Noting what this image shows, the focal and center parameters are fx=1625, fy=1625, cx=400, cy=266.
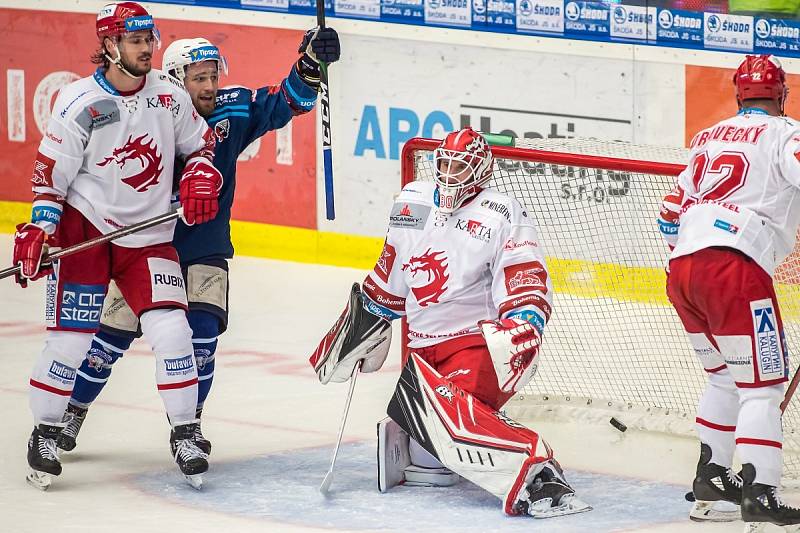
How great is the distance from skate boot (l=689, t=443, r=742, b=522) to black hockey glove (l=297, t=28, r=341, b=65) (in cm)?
183

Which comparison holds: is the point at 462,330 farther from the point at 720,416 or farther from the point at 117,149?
the point at 117,149

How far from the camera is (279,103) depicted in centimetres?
532

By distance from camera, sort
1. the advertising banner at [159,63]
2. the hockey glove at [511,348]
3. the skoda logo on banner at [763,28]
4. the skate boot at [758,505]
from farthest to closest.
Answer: the advertising banner at [159,63] → the skoda logo on banner at [763,28] → the hockey glove at [511,348] → the skate boot at [758,505]

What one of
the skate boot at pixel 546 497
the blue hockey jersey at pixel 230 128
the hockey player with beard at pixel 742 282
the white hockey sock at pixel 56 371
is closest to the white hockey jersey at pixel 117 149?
the blue hockey jersey at pixel 230 128

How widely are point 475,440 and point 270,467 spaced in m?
0.85

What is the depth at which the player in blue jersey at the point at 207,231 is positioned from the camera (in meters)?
5.10

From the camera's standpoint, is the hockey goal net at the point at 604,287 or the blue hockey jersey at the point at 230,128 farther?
the hockey goal net at the point at 604,287

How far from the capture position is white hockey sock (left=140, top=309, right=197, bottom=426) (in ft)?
15.7

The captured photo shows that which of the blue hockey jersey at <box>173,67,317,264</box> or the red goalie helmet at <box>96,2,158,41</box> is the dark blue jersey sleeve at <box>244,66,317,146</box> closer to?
the blue hockey jersey at <box>173,67,317,264</box>

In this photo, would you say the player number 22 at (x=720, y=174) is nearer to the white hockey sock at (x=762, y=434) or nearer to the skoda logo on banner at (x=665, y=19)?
the white hockey sock at (x=762, y=434)

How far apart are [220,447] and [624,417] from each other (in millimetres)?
1382

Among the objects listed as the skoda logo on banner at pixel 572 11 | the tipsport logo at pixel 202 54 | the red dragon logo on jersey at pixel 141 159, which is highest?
the skoda logo on banner at pixel 572 11

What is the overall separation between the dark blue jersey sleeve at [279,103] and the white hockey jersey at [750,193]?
1.50 meters

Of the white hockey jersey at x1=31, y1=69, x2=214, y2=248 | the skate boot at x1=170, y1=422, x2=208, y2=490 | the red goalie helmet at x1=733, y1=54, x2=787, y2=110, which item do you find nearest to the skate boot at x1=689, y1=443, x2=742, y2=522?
the red goalie helmet at x1=733, y1=54, x2=787, y2=110
